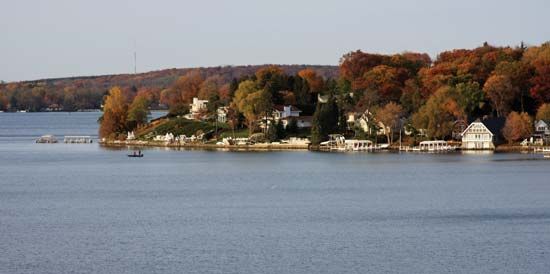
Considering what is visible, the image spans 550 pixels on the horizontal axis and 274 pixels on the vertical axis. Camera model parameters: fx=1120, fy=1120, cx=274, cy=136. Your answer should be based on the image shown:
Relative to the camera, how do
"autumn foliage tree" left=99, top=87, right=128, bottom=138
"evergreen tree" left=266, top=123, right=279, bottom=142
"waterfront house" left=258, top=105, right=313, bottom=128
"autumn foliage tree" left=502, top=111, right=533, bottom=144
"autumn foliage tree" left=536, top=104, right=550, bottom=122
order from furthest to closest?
"autumn foliage tree" left=99, top=87, right=128, bottom=138, "waterfront house" left=258, top=105, right=313, bottom=128, "evergreen tree" left=266, top=123, right=279, bottom=142, "autumn foliage tree" left=536, top=104, right=550, bottom=122, "autumn foliage tree" left=502, top=111, right=533, bottom=144

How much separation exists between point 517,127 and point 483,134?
7.75ft

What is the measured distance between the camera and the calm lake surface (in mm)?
28719

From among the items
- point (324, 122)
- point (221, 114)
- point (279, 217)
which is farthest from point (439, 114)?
point (279, 217)

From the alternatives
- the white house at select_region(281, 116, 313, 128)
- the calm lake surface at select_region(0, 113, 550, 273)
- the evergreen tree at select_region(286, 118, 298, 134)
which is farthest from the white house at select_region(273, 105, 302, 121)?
the calm lake surface at select_region(0, 113, 550, 273)

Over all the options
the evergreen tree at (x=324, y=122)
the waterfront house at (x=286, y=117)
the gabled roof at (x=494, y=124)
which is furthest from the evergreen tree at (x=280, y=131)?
the gabled roof at (x=494, y=124)

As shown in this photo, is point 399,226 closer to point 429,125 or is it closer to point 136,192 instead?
point 136,192

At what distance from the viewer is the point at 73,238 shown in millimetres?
32688

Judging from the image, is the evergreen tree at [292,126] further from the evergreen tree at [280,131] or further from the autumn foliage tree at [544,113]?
the autumn foliage tree at [544,113]

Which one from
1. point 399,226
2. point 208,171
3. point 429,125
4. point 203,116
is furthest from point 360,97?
point 399,226

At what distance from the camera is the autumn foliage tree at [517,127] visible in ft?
242

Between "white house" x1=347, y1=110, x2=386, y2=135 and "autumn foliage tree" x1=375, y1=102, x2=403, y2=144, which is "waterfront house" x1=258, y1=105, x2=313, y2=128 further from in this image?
"autumn foliage tree" x1=375, y1=102, x2=403, y2=144

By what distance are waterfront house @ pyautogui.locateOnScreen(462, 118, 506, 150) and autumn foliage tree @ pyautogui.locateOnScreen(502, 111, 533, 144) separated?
72cm

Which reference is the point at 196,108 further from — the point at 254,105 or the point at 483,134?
the point at 483,134

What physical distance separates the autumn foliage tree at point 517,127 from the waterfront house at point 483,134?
72 centimetres
